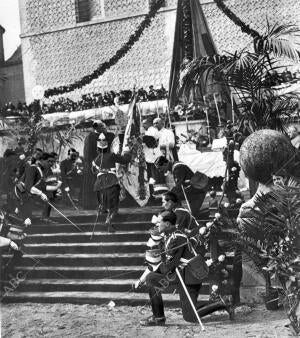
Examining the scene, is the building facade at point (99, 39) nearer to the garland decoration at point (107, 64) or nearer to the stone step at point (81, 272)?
the garland decoration at point (107, 64)

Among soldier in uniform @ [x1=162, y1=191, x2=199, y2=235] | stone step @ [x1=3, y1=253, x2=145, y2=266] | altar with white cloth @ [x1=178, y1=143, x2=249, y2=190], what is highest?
altar with white cloth @ [x1=178, y1=143, x2=249, y2=190]

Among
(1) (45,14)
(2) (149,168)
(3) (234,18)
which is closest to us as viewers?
(3) (234,18)

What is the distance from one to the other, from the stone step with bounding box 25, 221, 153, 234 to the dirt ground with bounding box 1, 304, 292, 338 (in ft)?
2.83

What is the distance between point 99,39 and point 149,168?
5.84 ft

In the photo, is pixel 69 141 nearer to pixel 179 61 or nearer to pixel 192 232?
pixel 179 61

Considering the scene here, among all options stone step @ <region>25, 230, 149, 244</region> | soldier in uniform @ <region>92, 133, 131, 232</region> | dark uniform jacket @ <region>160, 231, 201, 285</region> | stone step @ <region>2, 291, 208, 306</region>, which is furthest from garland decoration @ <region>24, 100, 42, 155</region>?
dark uniform jacket @ <region>160, 231, 201, 285</region>

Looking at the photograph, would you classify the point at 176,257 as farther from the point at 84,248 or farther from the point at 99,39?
the point at 99,39

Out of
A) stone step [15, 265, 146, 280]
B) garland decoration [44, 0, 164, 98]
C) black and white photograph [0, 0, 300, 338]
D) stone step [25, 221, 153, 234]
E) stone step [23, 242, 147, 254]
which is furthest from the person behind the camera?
garland decoration [44, 0, 164, 98]

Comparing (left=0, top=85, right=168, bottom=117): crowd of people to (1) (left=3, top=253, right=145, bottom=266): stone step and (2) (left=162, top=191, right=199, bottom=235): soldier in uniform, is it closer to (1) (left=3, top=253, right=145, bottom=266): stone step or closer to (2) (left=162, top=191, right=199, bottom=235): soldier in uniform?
(1) (left=3, top=253, right=145, bottom=266): stone step

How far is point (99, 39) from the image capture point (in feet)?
26.7

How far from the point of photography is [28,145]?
7719 millimetres

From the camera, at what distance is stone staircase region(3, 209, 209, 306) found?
6680 millimetres

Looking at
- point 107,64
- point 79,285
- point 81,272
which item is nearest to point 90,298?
point 79,285

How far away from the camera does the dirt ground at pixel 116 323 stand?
5.59 m
